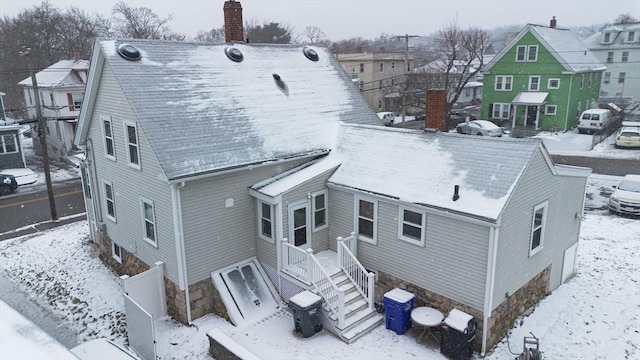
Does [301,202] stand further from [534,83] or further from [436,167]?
[534,83]

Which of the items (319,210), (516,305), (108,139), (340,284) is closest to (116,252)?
(108,139)

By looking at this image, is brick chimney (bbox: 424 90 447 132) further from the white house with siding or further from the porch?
the porch

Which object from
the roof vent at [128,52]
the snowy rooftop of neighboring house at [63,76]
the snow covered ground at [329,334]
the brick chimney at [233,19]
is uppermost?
the brick chimney at [233,19]

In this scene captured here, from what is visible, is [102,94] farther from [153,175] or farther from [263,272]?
[263,272]

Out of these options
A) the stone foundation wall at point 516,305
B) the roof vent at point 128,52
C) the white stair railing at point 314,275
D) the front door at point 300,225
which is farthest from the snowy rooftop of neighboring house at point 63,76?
the stone foundation wall at point 516,305

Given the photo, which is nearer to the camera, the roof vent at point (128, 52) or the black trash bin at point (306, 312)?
the black trash bin at point (306, 312)

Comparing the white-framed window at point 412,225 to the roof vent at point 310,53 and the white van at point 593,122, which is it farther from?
the white van at point 593,122
